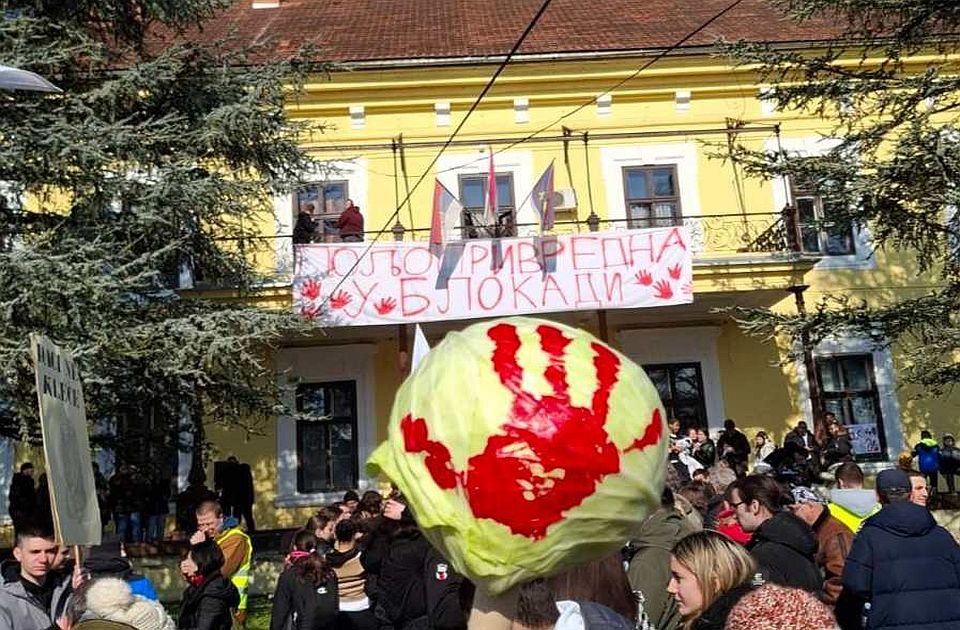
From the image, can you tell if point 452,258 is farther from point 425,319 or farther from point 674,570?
point 674,570

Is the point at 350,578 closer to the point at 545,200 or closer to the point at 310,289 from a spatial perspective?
the point at 310,289

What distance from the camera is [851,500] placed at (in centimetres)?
577

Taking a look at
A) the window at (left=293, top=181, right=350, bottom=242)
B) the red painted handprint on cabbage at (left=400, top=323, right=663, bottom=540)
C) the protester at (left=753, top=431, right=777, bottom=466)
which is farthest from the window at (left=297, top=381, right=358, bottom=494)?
the red painted handprint on cabbage at (left=400, top=323, right=663, bottom=540)

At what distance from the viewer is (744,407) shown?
695 inches

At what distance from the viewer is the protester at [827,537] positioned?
5062 mm

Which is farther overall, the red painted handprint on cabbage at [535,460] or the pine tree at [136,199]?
the pine tree at [136,199]

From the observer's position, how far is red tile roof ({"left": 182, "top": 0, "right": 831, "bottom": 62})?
736 inches

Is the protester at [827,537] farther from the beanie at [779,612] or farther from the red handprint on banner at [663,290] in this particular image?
the red handprint on banner at [663,290]

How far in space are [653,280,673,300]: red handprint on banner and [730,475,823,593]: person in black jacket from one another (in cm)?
984

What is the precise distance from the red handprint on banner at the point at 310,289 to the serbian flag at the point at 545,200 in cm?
368

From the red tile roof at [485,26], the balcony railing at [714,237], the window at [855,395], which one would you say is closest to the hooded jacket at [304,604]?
the balcony railing at [714,237]

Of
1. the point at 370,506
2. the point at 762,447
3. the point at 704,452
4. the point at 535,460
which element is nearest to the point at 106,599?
the point at 535,460

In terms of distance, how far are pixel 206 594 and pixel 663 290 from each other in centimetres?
1045

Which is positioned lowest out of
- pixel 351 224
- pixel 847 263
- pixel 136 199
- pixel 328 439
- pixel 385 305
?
pixel 328 439
